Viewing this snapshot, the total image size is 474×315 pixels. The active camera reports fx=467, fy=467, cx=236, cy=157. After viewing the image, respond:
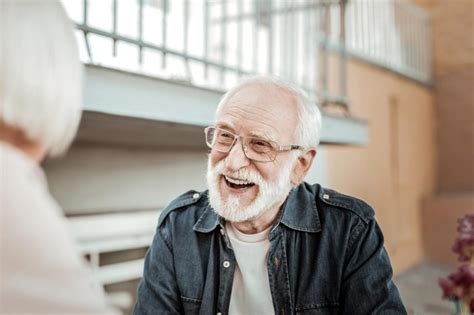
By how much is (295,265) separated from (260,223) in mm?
152

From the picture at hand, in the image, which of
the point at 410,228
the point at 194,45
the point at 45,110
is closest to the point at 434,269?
the point at 410,228

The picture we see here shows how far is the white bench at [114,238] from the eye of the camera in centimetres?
199

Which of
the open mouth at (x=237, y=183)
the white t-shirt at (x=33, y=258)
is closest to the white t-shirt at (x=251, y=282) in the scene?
the open mouth at (x=237, y=183)

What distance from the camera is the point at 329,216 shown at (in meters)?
1.32

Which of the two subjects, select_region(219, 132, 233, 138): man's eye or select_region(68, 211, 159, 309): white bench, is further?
select_region(68, 211, 159, 309): white bench

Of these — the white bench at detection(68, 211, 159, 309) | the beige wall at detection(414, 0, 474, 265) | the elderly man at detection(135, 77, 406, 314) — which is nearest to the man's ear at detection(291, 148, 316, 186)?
the elderly man at detection(135, 77, 406, 314)

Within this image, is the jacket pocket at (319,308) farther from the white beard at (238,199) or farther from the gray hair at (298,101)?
the gray hair at (298,101)

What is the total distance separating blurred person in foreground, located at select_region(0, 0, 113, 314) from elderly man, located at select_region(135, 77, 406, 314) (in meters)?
0.69

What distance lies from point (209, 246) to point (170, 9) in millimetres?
1892

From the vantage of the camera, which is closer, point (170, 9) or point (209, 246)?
point (209, 246)

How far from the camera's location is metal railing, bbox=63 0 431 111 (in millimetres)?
1811

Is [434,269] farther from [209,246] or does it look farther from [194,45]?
[209,246]

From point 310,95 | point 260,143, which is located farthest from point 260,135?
point 310,95

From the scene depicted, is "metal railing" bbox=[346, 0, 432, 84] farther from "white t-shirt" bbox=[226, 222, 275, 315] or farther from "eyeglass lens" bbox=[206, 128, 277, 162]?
"white t-shirt" bbox=[226, 222, 275, 315]
